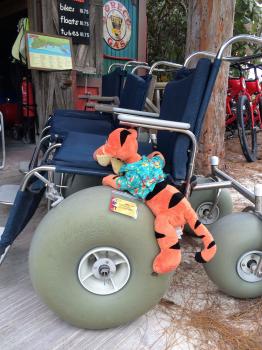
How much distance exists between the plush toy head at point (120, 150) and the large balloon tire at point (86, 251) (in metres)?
0.16

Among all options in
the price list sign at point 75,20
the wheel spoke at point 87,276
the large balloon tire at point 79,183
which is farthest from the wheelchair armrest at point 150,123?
the price list sign at point 75,20

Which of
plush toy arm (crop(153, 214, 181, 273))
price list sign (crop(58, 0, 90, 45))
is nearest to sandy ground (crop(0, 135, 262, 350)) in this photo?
plush toy arm (crop(153, 214, 181, 273))

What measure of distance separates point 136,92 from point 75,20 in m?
2.29

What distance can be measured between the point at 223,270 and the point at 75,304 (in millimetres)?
686

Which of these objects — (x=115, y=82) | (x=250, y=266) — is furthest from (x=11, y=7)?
(x=250, y=266)

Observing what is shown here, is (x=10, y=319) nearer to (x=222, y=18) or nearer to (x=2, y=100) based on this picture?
(x=222, y=18)

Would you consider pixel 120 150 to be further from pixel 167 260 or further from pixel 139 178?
pixel 167 260

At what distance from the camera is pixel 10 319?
4.93ft

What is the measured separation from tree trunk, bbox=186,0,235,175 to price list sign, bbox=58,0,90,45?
1.64m

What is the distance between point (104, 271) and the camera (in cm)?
138

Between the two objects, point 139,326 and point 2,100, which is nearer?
point 139,326

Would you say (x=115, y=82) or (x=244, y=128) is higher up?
(x=115, y=82)

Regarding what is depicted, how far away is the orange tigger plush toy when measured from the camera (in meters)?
1.35

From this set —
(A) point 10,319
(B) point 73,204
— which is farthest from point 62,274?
(A) point 10,319
